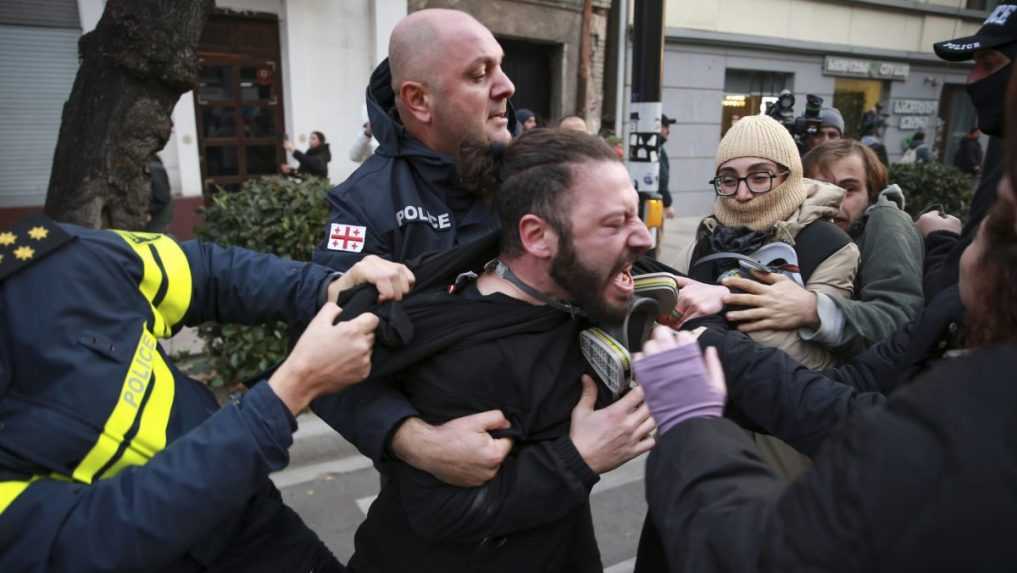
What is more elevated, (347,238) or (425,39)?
(425,39)

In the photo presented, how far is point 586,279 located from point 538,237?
0.49ft

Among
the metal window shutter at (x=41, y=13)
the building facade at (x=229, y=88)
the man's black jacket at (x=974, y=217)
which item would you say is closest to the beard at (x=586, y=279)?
the man's black jacket at (x=974, y=217)

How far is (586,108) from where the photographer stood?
12086 mm

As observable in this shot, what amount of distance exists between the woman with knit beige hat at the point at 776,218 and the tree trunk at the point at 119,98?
141 inches

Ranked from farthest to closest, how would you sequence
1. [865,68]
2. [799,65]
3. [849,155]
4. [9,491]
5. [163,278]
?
[865,68] < [799,65] < [849,155] < [163,278] < [9,491]

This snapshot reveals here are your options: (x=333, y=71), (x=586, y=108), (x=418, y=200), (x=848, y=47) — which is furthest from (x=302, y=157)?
(x=848, y=47)

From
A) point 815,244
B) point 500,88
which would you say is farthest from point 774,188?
point 500,88

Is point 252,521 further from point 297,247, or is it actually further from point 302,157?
point 302,157

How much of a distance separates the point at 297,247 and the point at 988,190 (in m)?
3.80

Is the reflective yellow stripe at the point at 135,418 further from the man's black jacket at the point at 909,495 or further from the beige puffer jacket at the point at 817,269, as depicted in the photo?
Result: the beige puffer jacket at the point at 817,269

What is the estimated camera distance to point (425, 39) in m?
1.97

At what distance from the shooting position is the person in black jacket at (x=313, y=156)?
8.65m

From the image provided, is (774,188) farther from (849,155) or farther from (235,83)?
(235,83)

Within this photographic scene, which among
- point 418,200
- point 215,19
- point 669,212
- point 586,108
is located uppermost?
point 215,19
